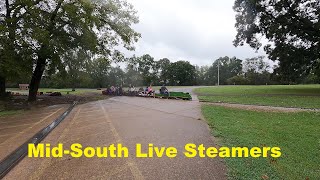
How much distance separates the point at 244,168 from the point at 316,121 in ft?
25.4

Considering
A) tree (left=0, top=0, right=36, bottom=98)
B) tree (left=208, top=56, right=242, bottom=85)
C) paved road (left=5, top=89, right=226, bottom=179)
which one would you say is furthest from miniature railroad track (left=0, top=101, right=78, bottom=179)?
tree (left=208, top=56, right=242, bottom=85)

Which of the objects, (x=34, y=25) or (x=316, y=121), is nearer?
(x=316, y=121)

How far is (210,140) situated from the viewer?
26.9 ft

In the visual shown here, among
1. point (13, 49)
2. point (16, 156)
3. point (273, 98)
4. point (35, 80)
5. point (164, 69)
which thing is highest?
point (164, 69)

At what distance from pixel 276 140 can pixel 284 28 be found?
2169 centimetres

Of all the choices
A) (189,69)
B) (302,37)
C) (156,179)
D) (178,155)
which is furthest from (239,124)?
(189,69)

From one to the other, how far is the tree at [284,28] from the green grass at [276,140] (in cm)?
1573

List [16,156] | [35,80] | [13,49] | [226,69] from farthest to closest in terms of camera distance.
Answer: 1. [226,69]
2. [35,80]
3. [13,49]
4. [16,156]

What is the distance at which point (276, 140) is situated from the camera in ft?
27.7

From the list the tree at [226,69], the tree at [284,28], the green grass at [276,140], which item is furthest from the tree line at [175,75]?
the green grass at [276,140]

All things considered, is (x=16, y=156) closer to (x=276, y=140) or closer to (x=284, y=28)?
(x=276, y=140)

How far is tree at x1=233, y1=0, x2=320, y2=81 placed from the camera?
87.6ft

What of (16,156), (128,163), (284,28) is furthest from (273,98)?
(16,156)

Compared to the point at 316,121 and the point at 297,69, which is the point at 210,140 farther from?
the point at 297,69
